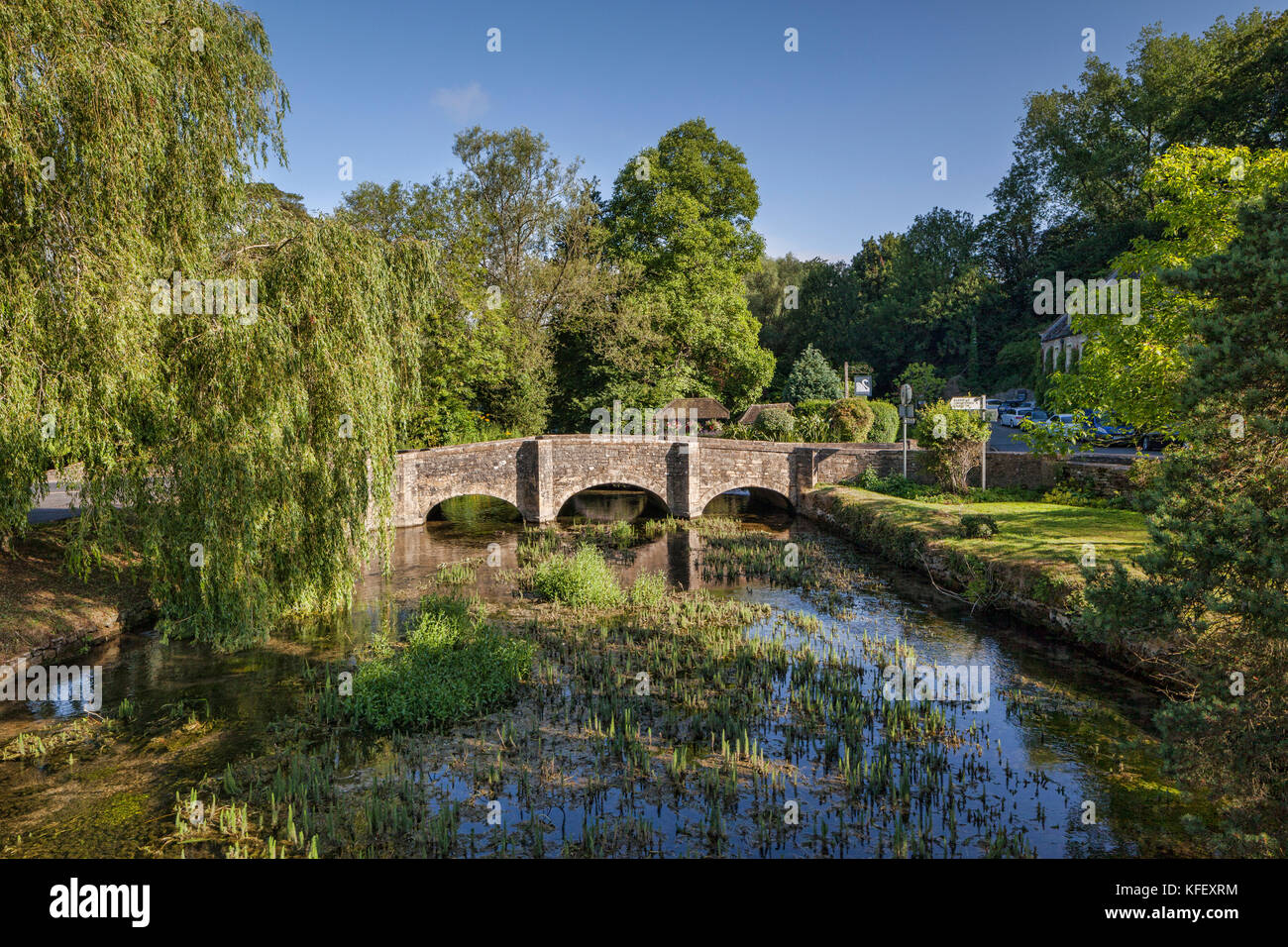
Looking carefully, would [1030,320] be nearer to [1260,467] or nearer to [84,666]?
[1260,467]

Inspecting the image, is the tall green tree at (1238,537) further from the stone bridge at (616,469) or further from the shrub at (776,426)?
the shrub at (776,426)

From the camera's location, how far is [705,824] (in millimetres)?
9000

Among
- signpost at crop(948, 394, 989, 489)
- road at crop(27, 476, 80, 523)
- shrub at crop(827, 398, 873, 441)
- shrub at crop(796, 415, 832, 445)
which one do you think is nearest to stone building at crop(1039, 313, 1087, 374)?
shrub at crop(827, 398, 873, 441)

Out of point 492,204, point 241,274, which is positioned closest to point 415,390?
point 241,274

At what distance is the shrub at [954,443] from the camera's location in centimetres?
2900

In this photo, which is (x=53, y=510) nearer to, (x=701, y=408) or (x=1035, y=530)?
(x=701, y=408)

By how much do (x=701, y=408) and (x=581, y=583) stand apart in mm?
26621

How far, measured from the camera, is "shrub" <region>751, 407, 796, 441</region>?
40469mm

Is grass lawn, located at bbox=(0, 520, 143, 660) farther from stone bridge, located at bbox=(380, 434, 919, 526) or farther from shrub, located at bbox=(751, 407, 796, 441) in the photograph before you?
shrub, located at bbox=(751, 407, 796, 441)

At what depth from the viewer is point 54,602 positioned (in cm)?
1670

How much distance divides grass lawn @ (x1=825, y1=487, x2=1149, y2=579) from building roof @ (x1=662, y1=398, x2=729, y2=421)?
17.4m

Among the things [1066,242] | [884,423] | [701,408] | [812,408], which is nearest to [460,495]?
[701,408]

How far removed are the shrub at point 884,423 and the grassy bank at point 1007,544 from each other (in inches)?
568

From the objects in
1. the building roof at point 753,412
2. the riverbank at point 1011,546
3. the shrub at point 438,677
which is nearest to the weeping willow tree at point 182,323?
the shrub at point 438,677
